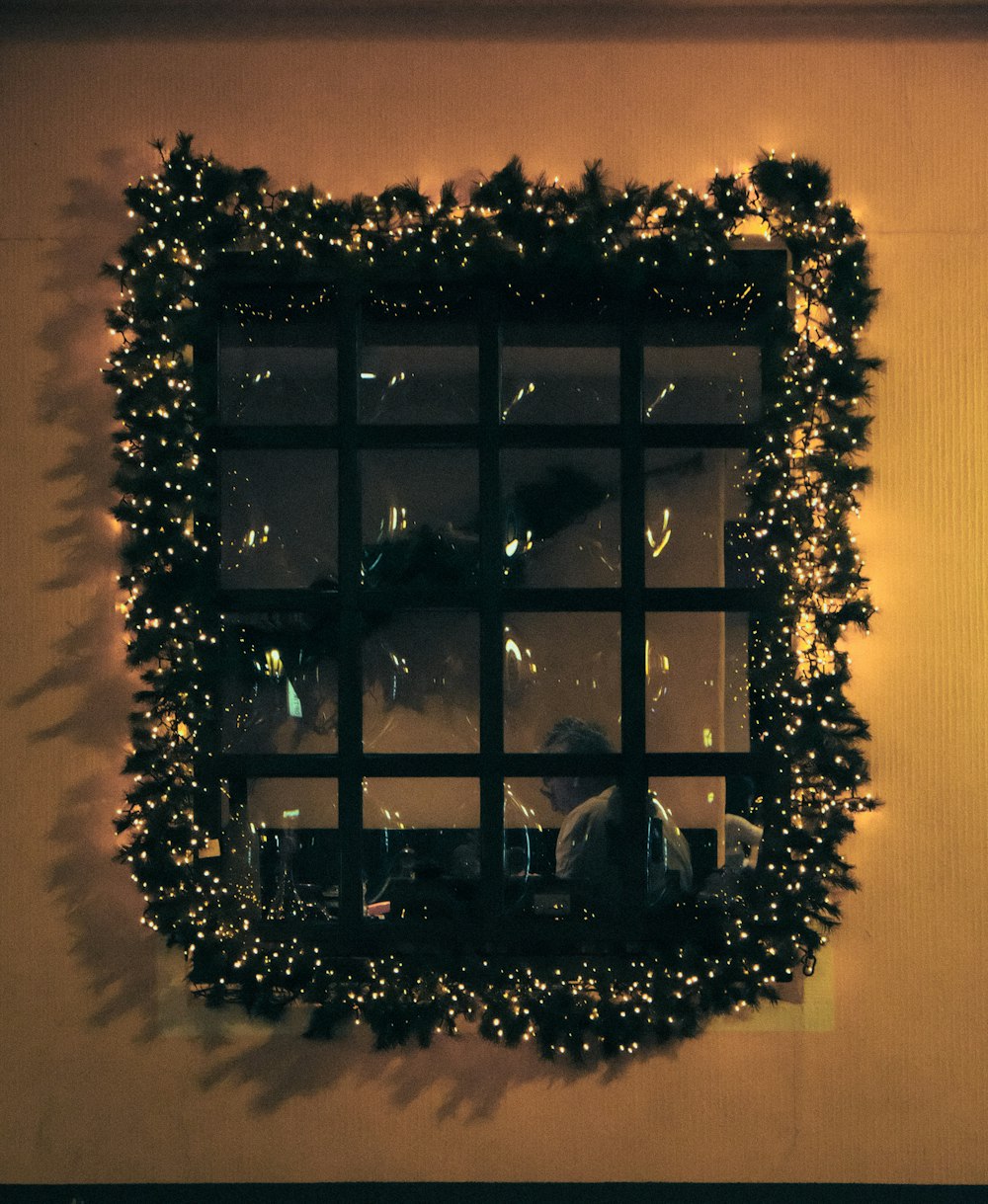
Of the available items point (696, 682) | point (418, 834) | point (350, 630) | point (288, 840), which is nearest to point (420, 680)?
point (350, 630)

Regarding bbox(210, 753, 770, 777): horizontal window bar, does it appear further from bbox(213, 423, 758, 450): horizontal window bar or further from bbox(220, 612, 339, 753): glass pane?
bbox(213, 423, 758, 450): horizontal window bar

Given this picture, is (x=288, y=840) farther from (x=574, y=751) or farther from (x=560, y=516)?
(x=560, y=516)

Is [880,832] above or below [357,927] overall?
above

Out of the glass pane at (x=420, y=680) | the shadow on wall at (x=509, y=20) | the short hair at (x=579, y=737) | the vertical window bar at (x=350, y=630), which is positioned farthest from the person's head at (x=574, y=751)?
the shadow on wall at (x=509, y=20)

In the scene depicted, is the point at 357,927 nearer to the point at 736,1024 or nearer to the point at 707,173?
the point at 736,1024

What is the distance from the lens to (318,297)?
3729 millimetres

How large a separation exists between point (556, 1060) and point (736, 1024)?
0.69m

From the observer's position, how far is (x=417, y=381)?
149 inches

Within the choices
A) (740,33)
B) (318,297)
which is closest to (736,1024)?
(318,297)

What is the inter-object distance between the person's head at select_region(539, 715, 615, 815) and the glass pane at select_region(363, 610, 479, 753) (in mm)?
326

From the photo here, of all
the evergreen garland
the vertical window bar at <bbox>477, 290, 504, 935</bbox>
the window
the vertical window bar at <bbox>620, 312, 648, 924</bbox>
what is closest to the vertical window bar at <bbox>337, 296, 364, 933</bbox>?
the window

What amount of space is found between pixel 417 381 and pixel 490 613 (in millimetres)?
953

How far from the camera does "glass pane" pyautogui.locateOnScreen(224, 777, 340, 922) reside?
147 inches

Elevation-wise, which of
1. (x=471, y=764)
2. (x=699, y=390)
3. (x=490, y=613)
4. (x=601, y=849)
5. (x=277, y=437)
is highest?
(x=699, y=390)
